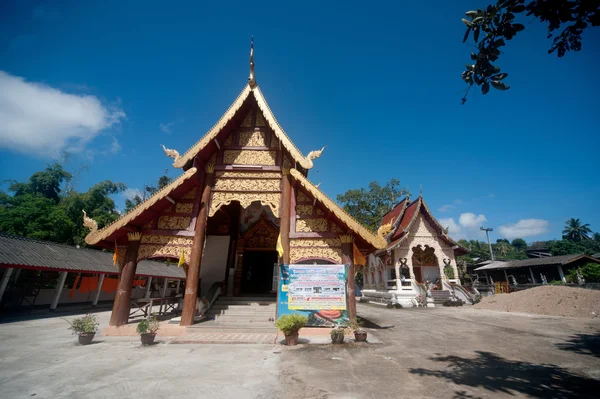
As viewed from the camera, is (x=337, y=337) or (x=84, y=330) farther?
(x=337, y=337)

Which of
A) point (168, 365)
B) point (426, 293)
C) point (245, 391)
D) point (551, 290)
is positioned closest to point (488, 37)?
point (245, 391)

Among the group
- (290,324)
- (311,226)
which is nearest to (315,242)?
(311,226)

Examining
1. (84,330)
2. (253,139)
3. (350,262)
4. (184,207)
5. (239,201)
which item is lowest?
(84,330)

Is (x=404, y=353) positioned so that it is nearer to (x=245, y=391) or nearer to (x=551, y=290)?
(x=245, y=391)

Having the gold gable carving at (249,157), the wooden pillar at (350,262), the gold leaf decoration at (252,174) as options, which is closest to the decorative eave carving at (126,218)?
the gold leaf decoration at (252,174)

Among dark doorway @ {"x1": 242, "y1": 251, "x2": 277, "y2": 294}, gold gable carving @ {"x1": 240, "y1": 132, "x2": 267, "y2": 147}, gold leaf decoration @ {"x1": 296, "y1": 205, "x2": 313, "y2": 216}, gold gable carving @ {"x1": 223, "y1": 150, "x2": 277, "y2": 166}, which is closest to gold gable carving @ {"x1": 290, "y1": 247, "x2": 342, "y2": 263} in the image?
gold leaf decoration @ {"x1": 296, "y1": 205, "x2": 313, "y2": 216}

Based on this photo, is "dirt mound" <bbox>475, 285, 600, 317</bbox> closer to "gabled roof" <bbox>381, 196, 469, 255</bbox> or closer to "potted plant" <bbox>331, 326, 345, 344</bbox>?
"gabled roof" <bbox>381, 196, 469, 255</bbox>

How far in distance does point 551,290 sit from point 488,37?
21.0m

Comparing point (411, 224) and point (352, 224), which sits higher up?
point (411, 224)

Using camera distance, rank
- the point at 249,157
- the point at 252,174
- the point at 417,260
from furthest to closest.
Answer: the point at 417,260
the point at 249,157
the point at 252,174

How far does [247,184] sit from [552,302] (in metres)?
18.7

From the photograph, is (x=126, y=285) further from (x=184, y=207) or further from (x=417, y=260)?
(x=417, y=260)

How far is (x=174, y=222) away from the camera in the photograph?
8664 millimetres

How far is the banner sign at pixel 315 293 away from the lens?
25.4 ft
